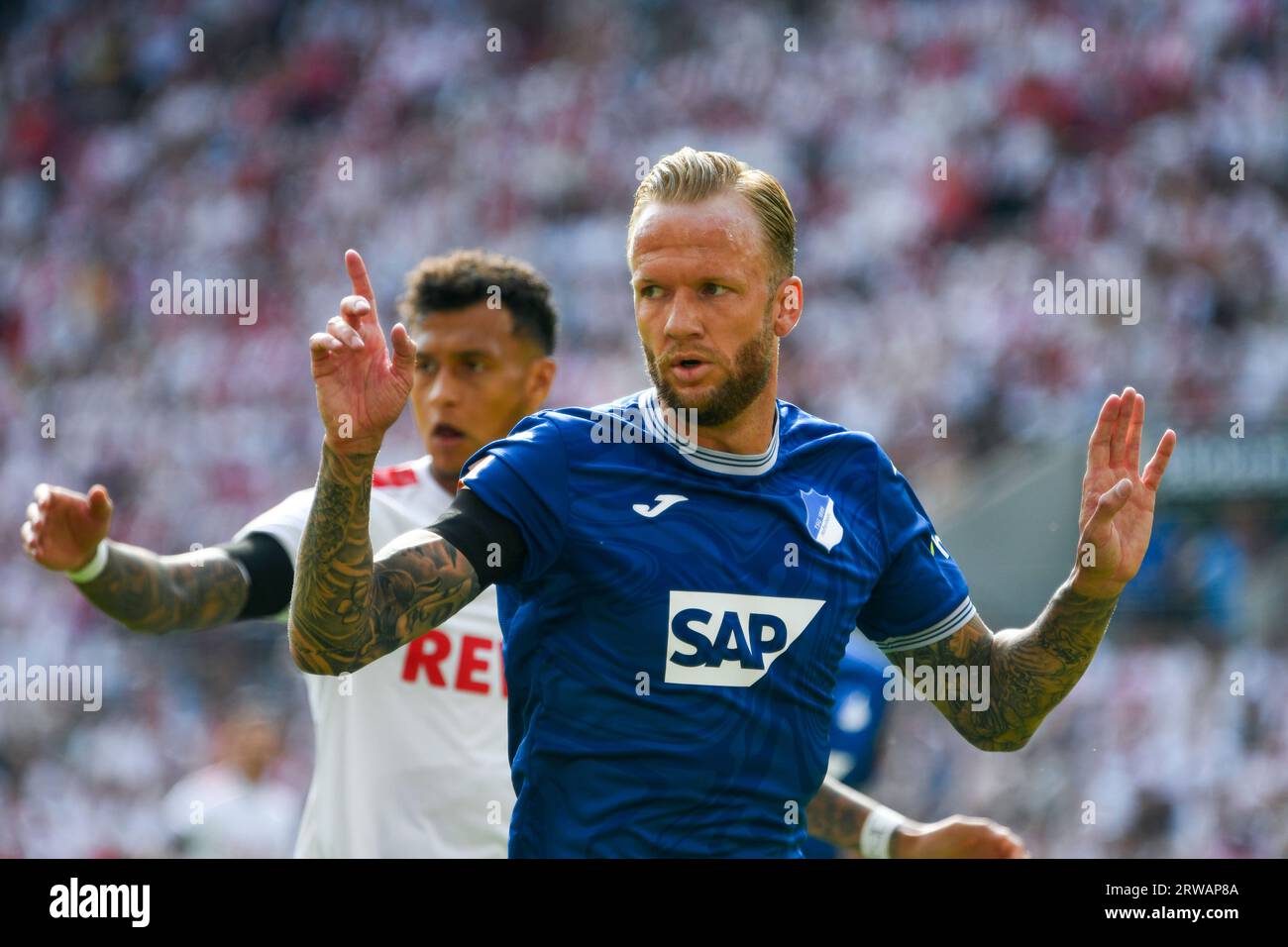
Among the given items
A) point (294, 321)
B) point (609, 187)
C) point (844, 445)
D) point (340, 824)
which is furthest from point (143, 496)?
→ point (844, 445)

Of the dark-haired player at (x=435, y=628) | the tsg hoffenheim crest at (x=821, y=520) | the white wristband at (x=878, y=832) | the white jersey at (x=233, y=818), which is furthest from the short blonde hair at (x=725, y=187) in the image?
the white jersey at (x=233, y=818)

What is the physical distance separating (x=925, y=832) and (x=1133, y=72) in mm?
12937

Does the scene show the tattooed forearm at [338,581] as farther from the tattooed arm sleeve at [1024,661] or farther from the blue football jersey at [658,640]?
the tattooed arm sleeve at [1024,661]

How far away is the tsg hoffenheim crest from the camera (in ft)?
10.2

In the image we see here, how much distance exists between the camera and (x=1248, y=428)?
10969mm

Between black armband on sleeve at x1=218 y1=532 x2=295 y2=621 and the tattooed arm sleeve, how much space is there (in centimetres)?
155

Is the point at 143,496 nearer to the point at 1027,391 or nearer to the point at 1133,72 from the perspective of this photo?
the point at 1027,391

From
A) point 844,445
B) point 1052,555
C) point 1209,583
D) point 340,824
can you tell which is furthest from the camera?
point 1052,555

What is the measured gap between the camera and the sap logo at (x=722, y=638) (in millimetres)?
2871

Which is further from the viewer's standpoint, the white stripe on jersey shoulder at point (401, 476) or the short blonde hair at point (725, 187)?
the white stripe on jersey shoulder at point (401, 476)

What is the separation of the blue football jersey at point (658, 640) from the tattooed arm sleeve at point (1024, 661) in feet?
1.21

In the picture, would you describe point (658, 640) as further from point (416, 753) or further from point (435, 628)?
point (416, 753)

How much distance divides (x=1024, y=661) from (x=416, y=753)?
5.59ft

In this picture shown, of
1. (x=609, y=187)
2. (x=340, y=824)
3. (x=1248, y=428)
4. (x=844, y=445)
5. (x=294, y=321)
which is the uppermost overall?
(x=609, y=187)
